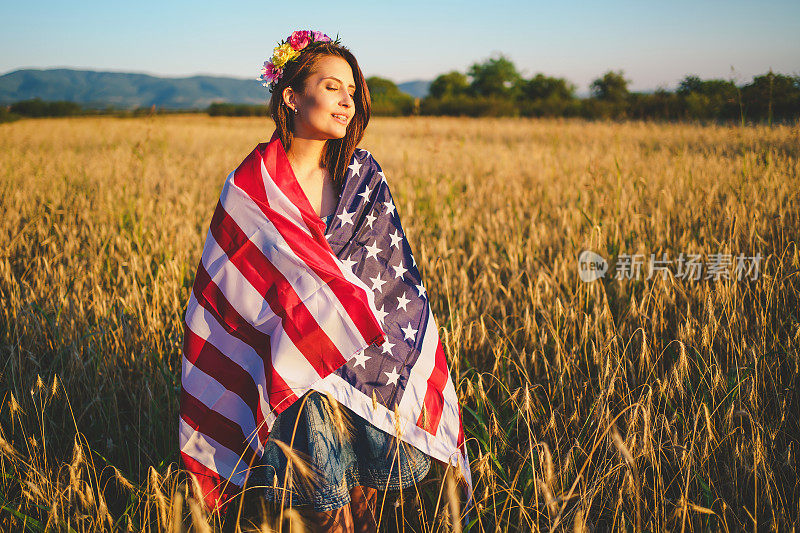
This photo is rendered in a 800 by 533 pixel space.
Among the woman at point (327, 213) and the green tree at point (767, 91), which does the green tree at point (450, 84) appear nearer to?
the green tree at point (767, 91)

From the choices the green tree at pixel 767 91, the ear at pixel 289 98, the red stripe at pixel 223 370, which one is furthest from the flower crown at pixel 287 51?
the green tree at pixel 767 91

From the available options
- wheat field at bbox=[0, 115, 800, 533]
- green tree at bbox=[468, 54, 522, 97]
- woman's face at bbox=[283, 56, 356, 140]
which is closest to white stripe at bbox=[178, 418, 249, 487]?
wheat field at bbox=[0, 115, 800, 533]

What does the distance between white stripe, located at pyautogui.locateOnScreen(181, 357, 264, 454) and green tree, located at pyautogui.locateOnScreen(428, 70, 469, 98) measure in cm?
6064

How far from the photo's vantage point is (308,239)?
1.27 m

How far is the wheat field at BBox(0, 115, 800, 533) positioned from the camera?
4.10 feet

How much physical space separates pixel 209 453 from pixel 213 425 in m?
0.09

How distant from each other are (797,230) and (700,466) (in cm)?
235

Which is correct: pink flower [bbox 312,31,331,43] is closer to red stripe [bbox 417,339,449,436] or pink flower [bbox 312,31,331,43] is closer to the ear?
the ear

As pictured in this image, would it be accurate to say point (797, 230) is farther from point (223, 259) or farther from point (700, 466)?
point (223, 259)

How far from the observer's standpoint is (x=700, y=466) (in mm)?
1362

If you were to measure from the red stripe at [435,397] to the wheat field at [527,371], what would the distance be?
0.16 meters

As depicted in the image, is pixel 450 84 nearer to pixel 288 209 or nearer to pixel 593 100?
pixel 593 100

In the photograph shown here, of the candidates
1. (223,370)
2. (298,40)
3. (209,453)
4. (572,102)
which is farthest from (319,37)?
(572,102)

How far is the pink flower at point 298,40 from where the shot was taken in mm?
1537
